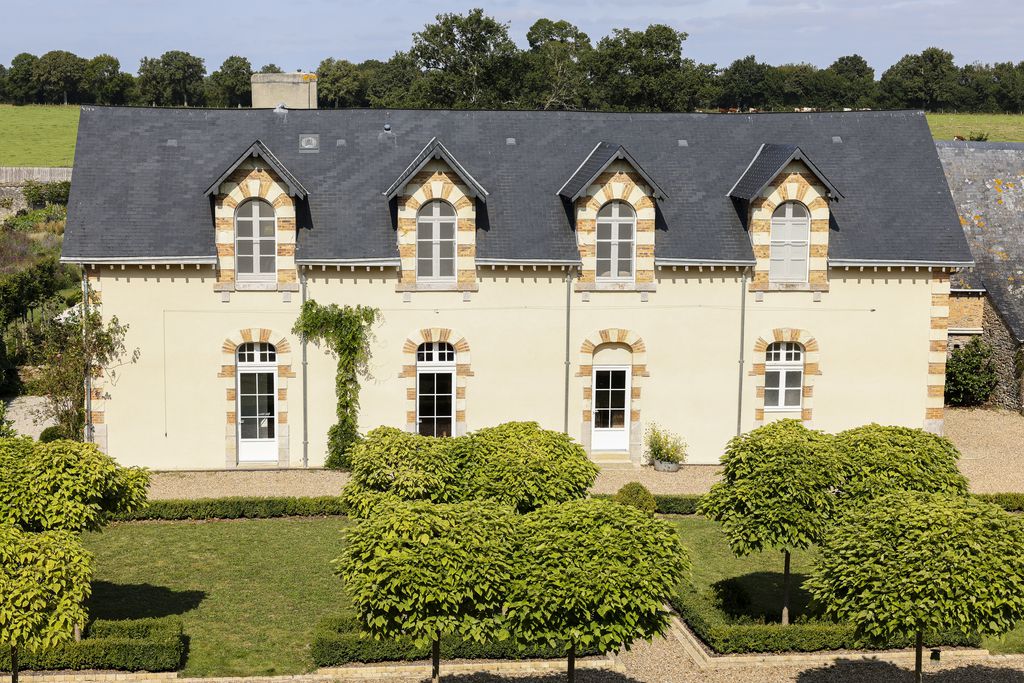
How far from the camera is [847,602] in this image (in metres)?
16.2

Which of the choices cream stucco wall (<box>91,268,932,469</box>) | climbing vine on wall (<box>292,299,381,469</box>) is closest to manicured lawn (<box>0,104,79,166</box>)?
cream stucco wall (<box>91,268,932,469</box>)

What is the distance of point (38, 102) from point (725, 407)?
296 feet

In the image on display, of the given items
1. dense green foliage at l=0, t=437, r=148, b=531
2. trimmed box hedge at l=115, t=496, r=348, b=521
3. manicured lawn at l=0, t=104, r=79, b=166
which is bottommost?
trimmed box hedge at l=115, t=496, r=348, b=521

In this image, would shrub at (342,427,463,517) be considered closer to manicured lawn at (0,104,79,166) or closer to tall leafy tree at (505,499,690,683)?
tall leafy tree at (505,499,690,683)

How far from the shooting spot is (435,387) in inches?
1192

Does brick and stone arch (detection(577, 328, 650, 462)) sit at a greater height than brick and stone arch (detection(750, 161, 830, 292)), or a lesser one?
lesser

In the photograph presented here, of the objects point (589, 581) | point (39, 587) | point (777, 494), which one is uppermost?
point (777, 494)

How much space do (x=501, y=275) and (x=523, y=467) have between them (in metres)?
10.9

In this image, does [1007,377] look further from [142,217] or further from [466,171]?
[142,217]

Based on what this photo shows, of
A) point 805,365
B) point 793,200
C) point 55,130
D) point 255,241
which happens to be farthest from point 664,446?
point 55,130

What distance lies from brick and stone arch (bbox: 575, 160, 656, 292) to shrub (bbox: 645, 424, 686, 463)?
12.8 feet

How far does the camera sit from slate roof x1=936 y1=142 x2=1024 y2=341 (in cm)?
3703

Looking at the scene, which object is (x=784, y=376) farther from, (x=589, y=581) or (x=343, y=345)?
(x=589, y=581)

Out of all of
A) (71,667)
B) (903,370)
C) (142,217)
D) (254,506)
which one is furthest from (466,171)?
(71,667)
